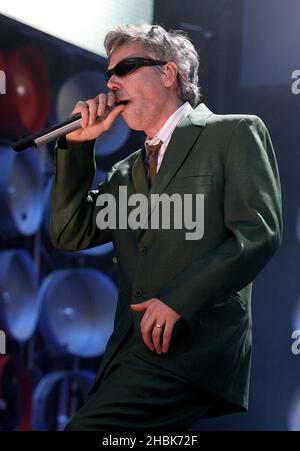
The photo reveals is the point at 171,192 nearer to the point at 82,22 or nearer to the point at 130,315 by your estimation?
the point at 130,315

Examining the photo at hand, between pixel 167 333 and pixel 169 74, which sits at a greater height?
pixel 169 74

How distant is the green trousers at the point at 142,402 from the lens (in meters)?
2.20

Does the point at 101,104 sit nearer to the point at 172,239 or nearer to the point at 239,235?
the point at 172,239

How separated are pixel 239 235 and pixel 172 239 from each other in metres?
0.21

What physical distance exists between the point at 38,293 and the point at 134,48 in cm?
118

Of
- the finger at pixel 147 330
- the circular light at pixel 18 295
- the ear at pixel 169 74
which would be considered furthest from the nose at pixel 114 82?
the circular light at pixel 18 295

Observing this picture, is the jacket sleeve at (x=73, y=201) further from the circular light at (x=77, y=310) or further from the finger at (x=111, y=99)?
the circular light at (x=77, y=310)

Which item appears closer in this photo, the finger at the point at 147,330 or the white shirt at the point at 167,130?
the finger at the point at 147,330

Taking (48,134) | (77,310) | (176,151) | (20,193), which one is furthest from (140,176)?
(77,310)

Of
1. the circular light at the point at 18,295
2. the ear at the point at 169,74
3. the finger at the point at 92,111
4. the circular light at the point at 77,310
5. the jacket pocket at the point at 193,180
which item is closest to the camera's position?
the jacket pocket at the point at 193,180

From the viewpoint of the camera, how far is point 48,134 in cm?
240

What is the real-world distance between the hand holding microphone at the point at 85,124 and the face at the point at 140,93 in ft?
0.08

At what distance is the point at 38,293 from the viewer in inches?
133
